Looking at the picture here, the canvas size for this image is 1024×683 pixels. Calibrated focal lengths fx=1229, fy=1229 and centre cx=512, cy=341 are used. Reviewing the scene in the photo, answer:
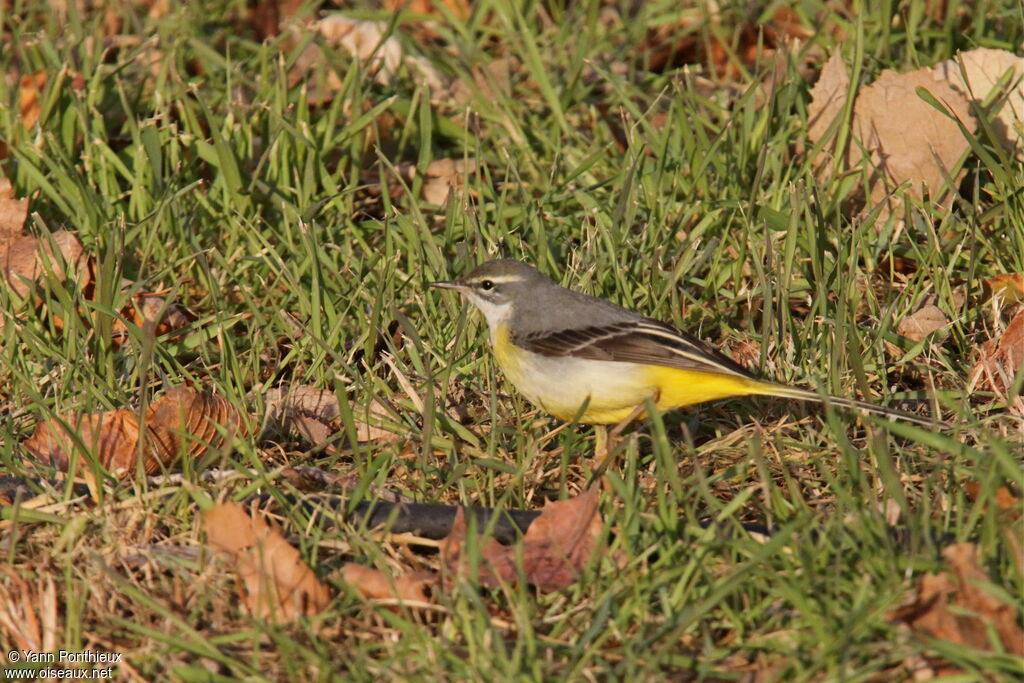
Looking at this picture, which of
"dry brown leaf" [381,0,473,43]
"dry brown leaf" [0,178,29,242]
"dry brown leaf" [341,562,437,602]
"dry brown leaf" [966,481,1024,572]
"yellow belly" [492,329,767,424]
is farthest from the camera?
"dry brown leaf" [381,0,473,43]

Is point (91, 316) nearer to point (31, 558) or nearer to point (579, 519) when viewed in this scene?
point (31, 558)

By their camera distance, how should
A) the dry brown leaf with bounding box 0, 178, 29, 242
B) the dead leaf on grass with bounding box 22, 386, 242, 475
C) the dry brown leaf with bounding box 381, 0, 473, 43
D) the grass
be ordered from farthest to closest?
the dry brown leaf with bounding box 381, 0, 473, 43
the dry brown leaf with bounding box 0, 178, 29, 242
the dead leaf on grass with bounding box 22, 386, 242, 475
the grass

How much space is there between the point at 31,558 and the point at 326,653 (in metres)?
1.19

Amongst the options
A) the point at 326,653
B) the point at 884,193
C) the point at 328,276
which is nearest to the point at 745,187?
the point at 884,193

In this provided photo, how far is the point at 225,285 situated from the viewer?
6.21 metres

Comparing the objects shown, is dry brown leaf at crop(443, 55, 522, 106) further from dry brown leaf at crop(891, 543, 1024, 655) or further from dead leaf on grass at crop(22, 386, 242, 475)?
dry brown leaf at crop(891, 543, 1024, 655)

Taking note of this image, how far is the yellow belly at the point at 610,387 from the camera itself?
16.9 feet

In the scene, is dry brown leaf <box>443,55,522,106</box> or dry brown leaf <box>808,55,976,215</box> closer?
dry brown leaf <box>808,55,976,215</box>

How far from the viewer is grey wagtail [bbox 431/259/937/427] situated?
199 inches

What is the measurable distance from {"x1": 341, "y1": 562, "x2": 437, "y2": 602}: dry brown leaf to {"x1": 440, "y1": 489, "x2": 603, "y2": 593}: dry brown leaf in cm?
11

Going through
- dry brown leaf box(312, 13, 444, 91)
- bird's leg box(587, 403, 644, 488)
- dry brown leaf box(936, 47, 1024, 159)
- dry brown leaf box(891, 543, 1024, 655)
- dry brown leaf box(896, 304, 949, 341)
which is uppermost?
dry brown leaf box(936, 47, 1024, 159)

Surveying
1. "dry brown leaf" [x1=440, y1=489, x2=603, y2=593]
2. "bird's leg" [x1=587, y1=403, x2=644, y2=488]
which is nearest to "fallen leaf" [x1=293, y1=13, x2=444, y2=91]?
"bird's leg" [x1=587, y1=403, x2=644, y2=488]


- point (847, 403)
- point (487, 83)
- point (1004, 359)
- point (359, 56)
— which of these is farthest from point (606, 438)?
point (359, 56)

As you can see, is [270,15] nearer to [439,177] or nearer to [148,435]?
[439,177]
